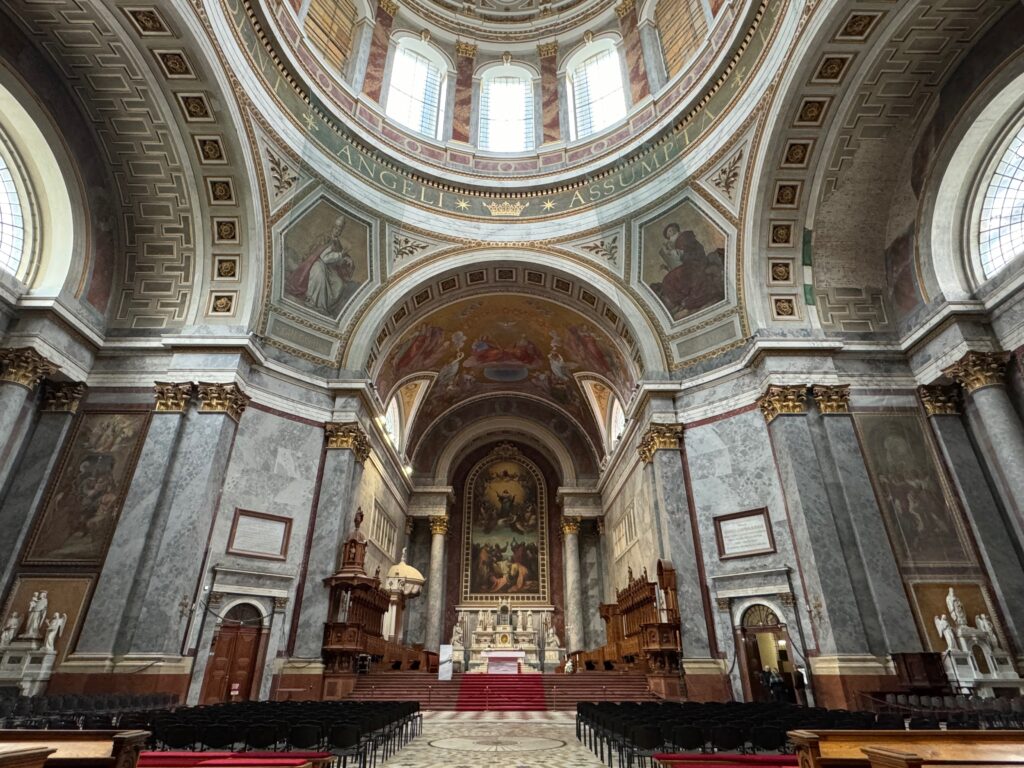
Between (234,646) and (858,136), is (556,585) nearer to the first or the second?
(234,646)

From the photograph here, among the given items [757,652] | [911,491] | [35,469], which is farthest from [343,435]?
[911,491]

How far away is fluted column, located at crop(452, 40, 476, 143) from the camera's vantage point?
2089cm

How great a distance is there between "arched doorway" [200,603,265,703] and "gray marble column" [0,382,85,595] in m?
4.54

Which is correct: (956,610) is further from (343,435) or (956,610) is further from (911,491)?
(343,435)

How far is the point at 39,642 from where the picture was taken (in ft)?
37.6

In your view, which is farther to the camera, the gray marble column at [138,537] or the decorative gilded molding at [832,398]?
→ the decorative gilded molding at [832,398]

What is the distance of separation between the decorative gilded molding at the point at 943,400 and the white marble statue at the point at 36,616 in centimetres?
2075

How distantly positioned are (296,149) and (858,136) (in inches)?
587

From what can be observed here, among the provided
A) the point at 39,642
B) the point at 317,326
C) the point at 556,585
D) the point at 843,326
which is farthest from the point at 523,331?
the point at 39,642

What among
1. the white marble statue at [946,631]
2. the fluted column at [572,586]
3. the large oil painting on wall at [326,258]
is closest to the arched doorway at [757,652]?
the white marble statue at [946,631]

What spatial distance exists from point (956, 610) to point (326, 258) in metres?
18.4

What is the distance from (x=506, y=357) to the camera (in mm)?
24750

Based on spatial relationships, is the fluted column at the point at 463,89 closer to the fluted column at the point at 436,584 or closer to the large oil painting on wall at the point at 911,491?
the large oil painting on wall at the point at 911,491

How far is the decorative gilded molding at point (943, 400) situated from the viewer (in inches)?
530
